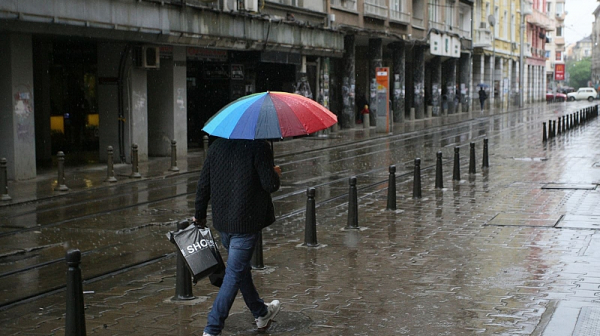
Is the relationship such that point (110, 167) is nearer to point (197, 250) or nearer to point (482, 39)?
point (197, 250)

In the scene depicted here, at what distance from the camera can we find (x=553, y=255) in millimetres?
9781

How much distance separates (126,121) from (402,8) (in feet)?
86.1

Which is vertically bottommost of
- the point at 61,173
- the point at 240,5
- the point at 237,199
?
the point at 61,173

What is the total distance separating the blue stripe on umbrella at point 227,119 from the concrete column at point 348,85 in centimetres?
3337

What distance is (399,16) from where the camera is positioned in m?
45.1

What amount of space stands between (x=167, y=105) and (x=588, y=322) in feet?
65.6

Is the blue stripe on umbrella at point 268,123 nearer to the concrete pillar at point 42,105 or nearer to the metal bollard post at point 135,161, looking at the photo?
the metal bollard post at point 135,161

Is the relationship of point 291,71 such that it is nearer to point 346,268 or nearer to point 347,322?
point 346,268

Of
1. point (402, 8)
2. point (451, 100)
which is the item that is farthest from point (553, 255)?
point (451, 100)

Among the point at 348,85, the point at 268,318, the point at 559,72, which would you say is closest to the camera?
the point at 268,318

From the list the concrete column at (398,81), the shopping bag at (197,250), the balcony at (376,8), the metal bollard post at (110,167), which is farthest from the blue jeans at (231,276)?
the concrete column at (398,81)

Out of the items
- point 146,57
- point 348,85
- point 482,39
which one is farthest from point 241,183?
point 482,39

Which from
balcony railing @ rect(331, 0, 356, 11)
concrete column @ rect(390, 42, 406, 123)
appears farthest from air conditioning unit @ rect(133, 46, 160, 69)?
concrete column @ rect(390, 42, 406, 123)

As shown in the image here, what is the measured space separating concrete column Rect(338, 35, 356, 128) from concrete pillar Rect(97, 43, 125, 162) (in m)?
17.9
